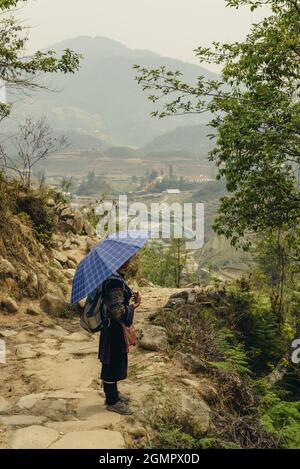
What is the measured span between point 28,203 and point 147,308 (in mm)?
4072

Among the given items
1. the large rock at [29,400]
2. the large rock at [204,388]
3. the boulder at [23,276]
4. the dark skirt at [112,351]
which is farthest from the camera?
the boulder at [23,276]

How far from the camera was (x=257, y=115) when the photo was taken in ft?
31.1

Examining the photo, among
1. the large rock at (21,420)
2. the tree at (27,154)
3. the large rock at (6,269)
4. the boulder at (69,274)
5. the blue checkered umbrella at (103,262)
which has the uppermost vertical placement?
the tree at (27,154)

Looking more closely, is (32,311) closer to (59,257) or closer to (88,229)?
(59,257)

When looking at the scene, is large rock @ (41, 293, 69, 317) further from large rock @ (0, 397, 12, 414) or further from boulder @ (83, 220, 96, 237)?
boulder @ (83, 220, 96, 237)

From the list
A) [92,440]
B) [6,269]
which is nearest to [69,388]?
[92,440]

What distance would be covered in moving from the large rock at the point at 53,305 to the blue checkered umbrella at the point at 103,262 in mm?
4479

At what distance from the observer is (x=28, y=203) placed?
12039 mm

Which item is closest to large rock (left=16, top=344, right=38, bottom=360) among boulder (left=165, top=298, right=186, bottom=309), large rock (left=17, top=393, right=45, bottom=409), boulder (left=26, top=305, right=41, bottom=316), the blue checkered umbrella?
large rock (left=17, top=393, right=45, bottom=409)

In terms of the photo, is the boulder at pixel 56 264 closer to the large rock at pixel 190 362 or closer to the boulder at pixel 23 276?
the boulder at pixel 23 276

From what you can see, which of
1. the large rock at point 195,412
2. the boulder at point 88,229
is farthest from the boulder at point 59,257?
the large rock at point 195,412

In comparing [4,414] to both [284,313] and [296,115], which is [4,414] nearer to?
[296,115]

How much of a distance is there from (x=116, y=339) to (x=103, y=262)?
955mm

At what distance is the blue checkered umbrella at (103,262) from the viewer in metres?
5.18
